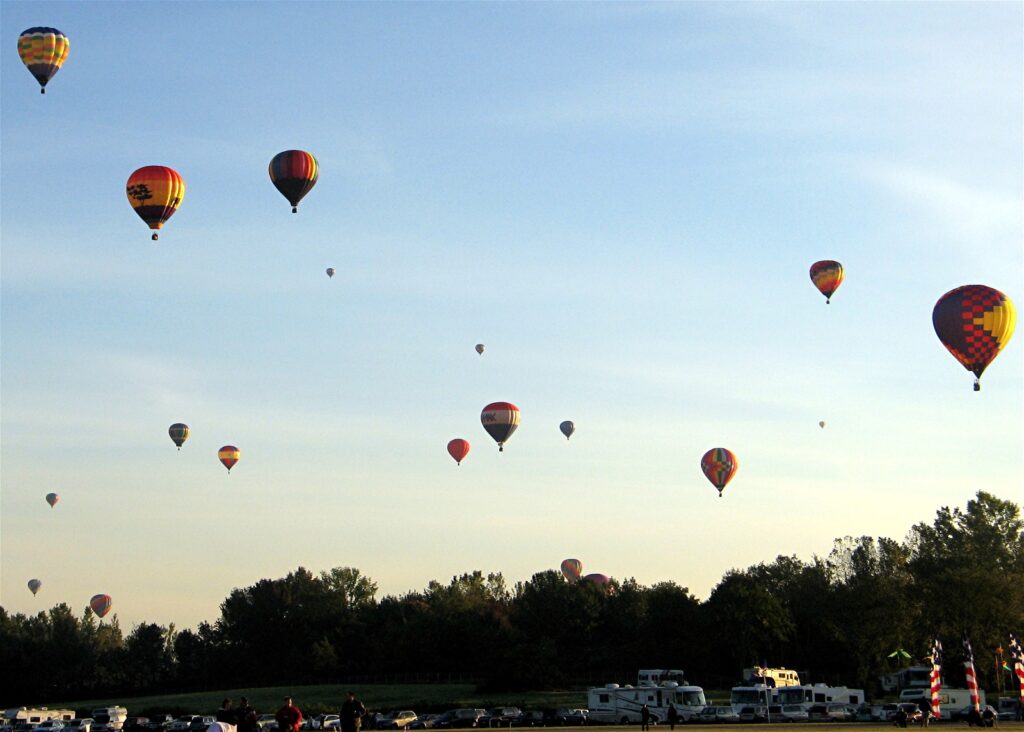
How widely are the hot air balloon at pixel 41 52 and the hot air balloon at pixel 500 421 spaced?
34421 millimetres

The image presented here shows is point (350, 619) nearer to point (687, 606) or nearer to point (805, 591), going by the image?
point (687, 606)

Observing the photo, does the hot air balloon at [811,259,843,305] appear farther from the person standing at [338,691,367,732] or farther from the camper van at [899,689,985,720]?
the person standing at [338,691,367,732]

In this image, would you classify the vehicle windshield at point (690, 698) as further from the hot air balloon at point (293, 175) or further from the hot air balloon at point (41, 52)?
the hot air balloon at point (41, 52)

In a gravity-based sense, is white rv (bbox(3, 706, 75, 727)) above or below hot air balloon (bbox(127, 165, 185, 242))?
below

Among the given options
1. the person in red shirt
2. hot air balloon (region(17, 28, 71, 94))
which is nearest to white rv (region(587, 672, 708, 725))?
the person in red shirt

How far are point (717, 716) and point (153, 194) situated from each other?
128ft

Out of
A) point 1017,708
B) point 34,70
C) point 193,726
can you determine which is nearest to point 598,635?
point 193,726

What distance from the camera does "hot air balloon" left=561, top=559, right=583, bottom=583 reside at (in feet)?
446

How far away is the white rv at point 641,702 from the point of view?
64562 millimetres

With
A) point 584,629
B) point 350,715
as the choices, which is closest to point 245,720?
point 350,715

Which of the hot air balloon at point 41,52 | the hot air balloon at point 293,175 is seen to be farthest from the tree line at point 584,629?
the hot air balloon at point 41,52

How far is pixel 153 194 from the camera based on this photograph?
69.2 metres

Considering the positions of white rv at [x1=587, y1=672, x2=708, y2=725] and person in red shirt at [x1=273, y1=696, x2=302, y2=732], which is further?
white rv at [x1=587, y1=672, x2=708, y2=725]

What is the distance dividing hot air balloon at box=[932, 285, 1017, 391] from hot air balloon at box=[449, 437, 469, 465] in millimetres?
44808
